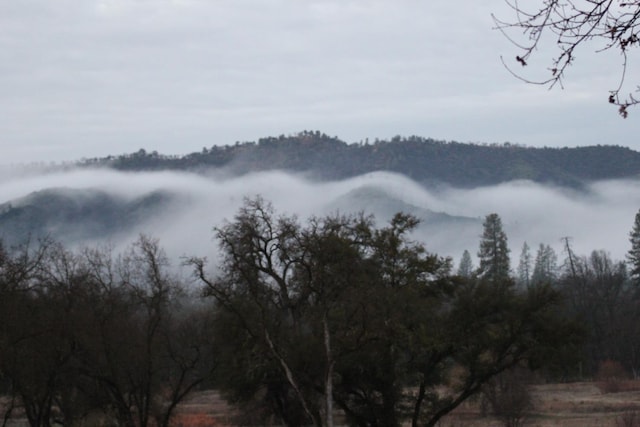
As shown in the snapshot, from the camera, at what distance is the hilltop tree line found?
1328 inches

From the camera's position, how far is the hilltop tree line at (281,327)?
3372cm

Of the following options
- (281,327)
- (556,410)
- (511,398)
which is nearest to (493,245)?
(556,410)

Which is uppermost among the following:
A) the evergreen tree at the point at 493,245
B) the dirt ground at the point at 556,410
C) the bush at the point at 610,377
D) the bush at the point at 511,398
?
the evergreen tree at the point at 493,245

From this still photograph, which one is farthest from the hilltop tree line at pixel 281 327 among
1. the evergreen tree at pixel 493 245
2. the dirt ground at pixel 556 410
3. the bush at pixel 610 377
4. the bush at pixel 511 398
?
the evergreen tree at pixel 493 245

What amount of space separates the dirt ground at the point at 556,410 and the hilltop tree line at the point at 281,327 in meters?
4.77

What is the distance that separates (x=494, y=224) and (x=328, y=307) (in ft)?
224

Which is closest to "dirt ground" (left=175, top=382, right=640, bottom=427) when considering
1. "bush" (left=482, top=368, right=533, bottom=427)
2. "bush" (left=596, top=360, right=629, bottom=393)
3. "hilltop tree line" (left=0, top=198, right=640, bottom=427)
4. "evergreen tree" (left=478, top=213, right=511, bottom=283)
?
"bush" (left=596, top=360, right=629, bottom=393)

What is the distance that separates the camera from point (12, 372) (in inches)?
1216

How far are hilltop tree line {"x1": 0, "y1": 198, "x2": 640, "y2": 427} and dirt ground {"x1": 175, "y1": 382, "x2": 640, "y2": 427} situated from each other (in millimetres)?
4769

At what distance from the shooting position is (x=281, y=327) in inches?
1383

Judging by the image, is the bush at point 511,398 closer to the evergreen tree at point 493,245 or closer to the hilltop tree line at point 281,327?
the hilltop tree line at point 281,327

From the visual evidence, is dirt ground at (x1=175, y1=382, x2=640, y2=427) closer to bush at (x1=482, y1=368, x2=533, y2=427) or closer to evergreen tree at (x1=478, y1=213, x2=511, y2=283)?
bush at (x1=482, y1=368, x2=533, y2=427)

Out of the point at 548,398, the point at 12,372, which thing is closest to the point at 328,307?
the point at 12,372

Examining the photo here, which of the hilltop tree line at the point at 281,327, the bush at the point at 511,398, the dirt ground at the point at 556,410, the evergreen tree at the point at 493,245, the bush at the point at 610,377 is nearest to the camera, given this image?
the hilltop tree line at the point at 281,327
